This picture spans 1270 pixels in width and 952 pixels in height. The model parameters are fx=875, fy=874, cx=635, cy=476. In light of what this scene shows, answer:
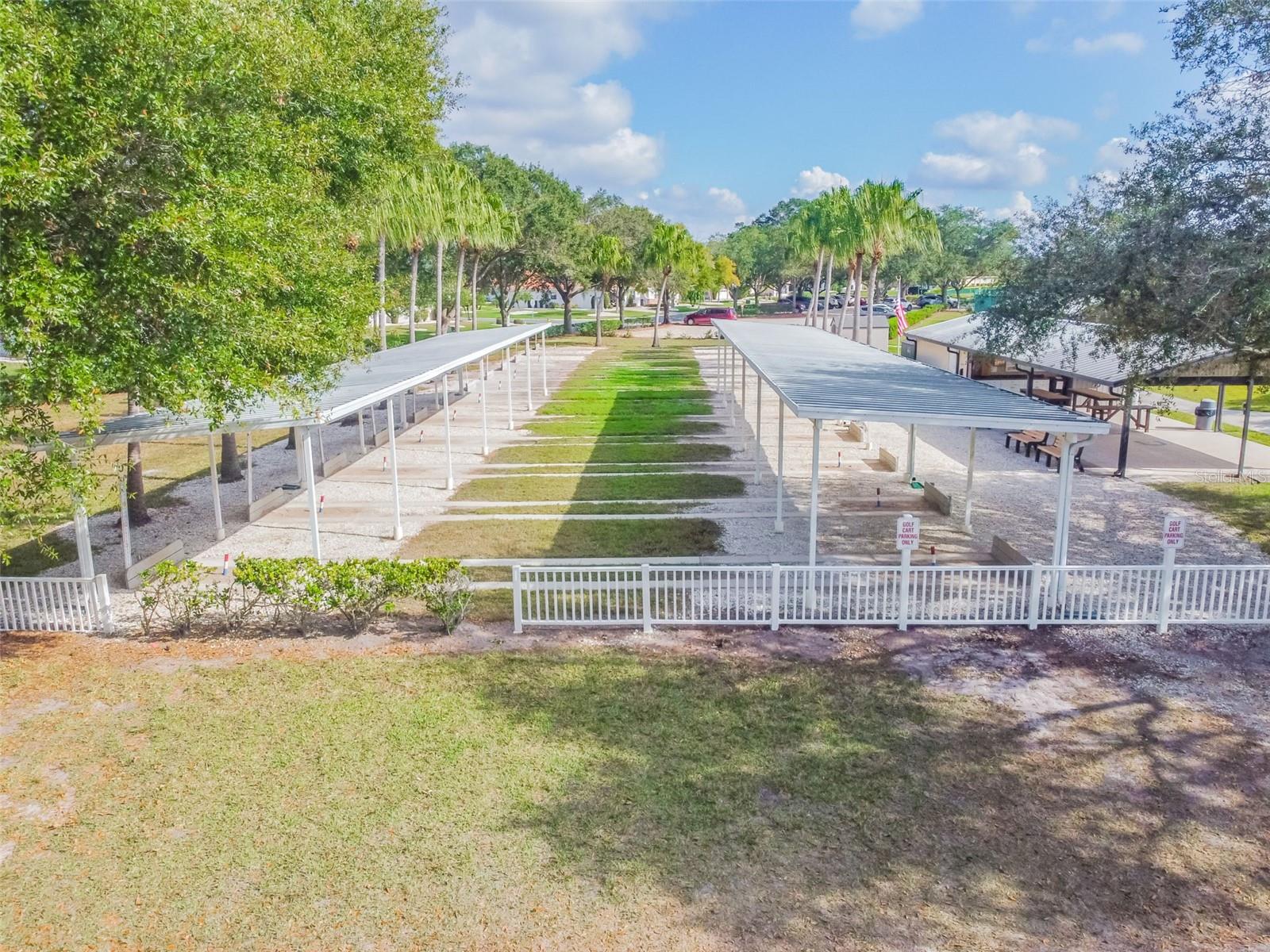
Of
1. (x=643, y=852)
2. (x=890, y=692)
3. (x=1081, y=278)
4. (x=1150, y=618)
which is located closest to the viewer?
(x=643, y=852)

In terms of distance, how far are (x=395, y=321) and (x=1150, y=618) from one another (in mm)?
76296

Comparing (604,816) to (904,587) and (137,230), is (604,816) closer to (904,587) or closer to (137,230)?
(904,587)

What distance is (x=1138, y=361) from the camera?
15.0m

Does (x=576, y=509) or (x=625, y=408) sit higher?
(x=625, y=408)

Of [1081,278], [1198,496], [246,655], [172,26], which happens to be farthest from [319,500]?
[1198,496]

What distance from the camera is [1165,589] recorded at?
A: 10.9 metres

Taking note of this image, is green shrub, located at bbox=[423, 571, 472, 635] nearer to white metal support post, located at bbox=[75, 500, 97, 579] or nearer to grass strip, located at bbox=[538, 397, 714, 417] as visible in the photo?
white metal support post, located at bbox=[75, 500, 97, 579]

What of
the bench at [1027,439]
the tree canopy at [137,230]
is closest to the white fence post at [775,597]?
the tree canopy at [137,230]

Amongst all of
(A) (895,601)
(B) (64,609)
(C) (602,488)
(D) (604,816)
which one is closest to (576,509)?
(C) (602,488)

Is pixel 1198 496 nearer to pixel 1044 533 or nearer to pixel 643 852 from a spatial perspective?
pixel 1044 533

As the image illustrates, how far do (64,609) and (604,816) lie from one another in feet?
27.7

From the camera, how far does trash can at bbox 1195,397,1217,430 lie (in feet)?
82.8

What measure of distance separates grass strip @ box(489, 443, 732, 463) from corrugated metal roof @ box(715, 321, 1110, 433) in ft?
9.22

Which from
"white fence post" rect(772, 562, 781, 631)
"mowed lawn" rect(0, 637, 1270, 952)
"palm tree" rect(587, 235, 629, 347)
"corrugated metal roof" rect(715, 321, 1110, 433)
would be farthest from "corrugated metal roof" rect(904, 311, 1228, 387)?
"palm tree" rect(587, 235, 629, 347)
